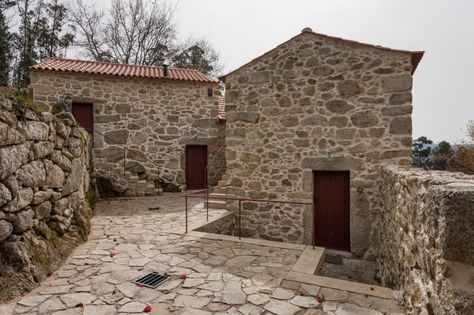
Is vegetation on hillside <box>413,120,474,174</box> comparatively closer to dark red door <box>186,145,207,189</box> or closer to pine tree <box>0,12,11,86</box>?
dark red door <box>186,145,207,189</box>

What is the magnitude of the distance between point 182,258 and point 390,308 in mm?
2875

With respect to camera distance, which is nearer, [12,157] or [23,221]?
[12,157]

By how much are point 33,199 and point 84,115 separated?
24.6 feet

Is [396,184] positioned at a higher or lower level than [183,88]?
lower

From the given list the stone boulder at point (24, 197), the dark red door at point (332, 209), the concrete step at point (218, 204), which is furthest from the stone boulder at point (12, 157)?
the dark red door at point (332, 209)

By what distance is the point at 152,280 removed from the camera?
3.72 meters

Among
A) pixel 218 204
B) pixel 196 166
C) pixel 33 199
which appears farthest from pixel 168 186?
pixel 33 199

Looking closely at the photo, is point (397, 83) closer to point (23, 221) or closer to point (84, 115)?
point (23, 221)

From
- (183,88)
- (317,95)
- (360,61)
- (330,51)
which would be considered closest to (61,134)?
(317,95)

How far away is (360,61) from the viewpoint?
19.9 feet

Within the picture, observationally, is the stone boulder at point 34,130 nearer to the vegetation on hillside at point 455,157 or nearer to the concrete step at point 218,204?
the concrete step at point 218,204

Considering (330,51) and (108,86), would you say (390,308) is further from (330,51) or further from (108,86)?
(108,86)

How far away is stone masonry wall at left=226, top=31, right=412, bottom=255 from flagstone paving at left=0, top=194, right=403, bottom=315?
2.09 m

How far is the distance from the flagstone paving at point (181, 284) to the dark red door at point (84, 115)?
6.27m
